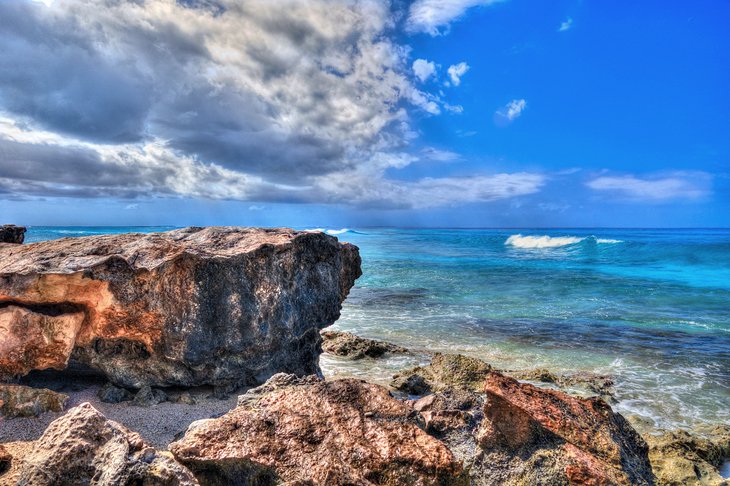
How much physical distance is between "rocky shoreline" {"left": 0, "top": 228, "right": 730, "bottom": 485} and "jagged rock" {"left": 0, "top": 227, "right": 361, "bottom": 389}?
0.06 ft

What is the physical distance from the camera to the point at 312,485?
2619 millimetres

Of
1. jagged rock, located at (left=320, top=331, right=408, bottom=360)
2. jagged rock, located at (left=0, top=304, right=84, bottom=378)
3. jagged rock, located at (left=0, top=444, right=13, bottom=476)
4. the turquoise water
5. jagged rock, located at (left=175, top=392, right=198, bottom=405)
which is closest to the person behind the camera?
jagged rock, located at (left=0, top=444, right=13, bottom=476)

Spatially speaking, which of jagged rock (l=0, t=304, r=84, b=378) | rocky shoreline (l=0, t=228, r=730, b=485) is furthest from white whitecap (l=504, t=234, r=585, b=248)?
jagged rock (l=0, t=304, r=84, b=378)

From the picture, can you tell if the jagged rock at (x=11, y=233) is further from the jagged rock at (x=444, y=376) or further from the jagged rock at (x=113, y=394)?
the jagged rock at (x=444, y=376)

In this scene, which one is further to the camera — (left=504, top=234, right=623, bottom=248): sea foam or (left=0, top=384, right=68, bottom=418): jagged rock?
(left=504, top=234, right=623, bottom=248): sea foam

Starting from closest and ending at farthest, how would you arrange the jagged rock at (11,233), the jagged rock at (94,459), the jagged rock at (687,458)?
Answer: the jagged rock at (94,459) < the jagged rock at (687,458) < the jagged rock at (11,233)

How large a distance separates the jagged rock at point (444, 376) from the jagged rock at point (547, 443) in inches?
156

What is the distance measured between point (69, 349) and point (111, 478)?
3.39 meters

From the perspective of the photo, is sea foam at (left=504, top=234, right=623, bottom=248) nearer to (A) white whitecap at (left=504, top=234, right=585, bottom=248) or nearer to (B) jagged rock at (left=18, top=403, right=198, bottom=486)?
(A) white whitecap at (left=504, top=234, right=585, bottom=248)

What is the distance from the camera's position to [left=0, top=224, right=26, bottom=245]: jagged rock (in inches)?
295

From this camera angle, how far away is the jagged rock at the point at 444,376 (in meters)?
6.99

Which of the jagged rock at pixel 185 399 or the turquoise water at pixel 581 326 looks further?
the turquoise water at pixel 581 326

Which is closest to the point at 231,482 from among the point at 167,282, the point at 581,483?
the point at 581,483

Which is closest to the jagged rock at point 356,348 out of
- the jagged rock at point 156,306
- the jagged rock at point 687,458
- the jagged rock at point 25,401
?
the jagged rock at point 156,306
